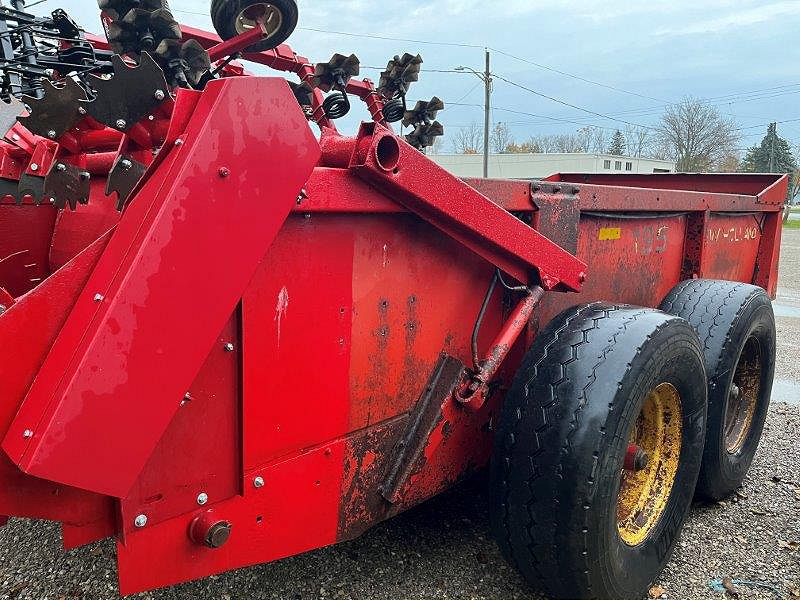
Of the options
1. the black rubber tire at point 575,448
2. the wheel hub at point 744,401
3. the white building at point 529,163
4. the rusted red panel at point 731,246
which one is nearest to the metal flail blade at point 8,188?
the black rubber tire at point 575,448

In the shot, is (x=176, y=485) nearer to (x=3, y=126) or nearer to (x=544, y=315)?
(x=544, y=315)

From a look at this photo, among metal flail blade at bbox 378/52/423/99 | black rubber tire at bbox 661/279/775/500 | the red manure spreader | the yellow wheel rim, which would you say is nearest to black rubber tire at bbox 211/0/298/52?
the red manure spreader

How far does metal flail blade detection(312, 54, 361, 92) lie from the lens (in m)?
2.55

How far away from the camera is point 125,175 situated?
1.60 m

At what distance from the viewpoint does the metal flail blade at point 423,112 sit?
3059mm

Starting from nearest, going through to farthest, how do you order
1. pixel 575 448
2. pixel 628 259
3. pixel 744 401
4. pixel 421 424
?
pixel 575 448 < pixel 421 424 < pixel 628 259 < pixel 744 401

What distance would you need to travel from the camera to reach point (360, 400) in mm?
1991

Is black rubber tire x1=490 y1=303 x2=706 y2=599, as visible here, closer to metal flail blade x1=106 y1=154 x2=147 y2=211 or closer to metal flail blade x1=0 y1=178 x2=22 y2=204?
metal flail blade x1=106 y1=154 x2=147 y2=211

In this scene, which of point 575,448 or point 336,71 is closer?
point 575,448

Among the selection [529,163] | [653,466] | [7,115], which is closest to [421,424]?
[653,466]

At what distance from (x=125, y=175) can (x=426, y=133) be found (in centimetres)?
178

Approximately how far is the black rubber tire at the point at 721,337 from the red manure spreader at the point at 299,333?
0.06 ft

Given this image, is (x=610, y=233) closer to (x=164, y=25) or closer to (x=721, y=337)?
(x=721, y=337)

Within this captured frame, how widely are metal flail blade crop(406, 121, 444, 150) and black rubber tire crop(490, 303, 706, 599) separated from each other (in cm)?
118
